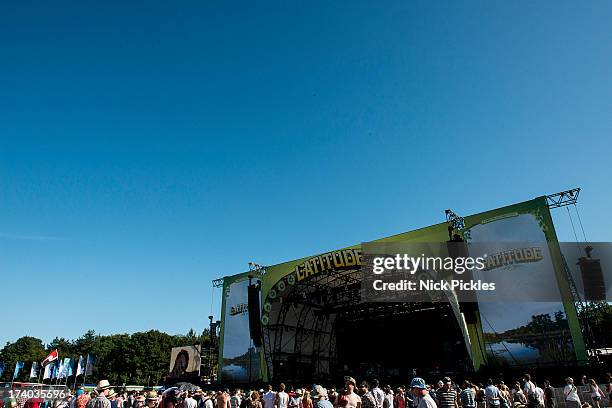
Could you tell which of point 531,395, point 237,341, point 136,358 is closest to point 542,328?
point 531,395

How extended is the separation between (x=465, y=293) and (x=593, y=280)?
462 centimetres

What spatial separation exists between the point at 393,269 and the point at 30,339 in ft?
277

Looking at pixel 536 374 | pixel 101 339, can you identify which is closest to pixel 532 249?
pixel 536 374

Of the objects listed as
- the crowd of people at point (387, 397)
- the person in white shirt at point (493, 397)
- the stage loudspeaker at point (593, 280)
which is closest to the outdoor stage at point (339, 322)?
the stage loudspeaker at point (593, 280)

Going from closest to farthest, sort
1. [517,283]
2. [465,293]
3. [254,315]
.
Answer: [517,283], [465,293], [254,315]

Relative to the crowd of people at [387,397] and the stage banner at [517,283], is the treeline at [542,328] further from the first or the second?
the crowd of people at [387,397]

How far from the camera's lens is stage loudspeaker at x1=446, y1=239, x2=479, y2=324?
59.1ft

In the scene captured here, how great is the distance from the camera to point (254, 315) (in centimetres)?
2616

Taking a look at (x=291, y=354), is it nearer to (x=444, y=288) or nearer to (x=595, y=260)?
(x=444, y=288)

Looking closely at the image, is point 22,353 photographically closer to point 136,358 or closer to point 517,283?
point 136,358

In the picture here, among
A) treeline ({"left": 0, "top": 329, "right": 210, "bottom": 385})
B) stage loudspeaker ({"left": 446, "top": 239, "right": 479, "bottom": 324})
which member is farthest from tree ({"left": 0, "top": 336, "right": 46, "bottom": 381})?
stage loudspeaker ({"left": 446, "top": 239, "right": 479, "bottom": 324})

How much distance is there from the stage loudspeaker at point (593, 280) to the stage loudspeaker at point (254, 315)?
1701 cm

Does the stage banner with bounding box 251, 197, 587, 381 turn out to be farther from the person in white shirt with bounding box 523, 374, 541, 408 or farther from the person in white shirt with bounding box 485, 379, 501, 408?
the person in white shirt with bounding box 485, 379, 501, 408

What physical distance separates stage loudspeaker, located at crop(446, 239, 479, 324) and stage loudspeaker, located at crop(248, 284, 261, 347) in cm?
1243
